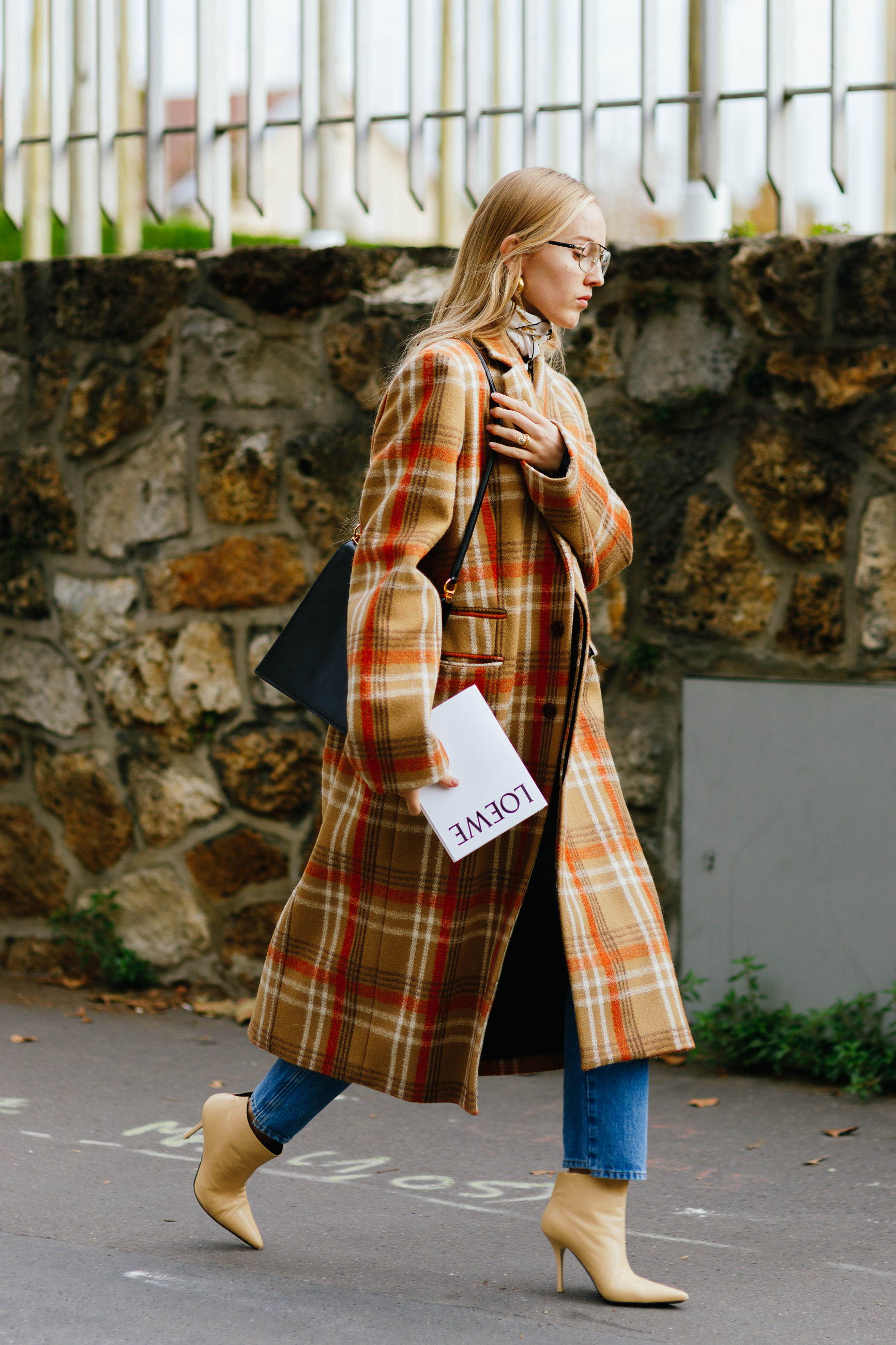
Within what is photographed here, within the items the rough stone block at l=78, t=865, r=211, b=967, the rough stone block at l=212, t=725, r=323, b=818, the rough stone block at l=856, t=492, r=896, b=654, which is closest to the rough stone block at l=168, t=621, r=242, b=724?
the rough stone block at l=212, t=725, r=323, b=818

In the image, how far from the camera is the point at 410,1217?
9.85 ft

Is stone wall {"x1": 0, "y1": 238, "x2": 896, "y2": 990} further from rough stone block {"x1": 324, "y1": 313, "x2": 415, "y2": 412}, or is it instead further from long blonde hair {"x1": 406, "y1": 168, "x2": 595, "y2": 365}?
long blonde hair {"x1": 406, "y1": 168, "x2": 595, "y2": 365}

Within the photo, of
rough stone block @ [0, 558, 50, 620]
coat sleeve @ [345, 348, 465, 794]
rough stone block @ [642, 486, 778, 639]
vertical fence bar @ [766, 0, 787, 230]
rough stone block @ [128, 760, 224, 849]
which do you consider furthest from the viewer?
rough stone block @ [0, 558, 50, 620]

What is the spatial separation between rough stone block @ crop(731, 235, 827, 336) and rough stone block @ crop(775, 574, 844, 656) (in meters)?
0.64

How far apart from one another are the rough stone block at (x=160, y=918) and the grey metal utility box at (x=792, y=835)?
1516 millimetres

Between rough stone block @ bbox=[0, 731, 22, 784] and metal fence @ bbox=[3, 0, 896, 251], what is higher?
metal fence @ bbox=[3, 0, 896, 251]

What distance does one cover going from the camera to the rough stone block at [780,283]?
3.92m

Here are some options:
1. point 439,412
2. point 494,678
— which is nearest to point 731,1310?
point 494,678

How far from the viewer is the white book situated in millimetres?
2383

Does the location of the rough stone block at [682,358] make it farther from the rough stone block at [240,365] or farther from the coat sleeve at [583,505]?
the coat sleeve at [583,505]

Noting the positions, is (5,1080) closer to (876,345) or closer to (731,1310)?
(731,1310)

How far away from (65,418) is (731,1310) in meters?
3.42

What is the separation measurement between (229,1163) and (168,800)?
7.01ft

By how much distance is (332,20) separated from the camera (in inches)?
188
